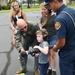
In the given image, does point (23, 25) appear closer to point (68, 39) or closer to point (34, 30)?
point (34, 30)

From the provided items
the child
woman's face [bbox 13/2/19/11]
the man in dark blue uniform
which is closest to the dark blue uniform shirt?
the man in dark blue uniform

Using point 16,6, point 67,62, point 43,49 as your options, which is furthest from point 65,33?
point 16,6

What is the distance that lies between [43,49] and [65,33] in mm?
1769

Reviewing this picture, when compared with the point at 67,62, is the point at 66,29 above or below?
above

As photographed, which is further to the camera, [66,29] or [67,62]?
[67,62]

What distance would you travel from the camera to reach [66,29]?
391cm

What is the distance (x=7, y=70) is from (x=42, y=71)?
1.64 metres

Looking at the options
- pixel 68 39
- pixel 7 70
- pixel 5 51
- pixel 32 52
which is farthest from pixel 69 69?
pixel 5 51

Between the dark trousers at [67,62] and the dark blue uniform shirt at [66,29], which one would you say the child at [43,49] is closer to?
the dark trousers at [67,62]

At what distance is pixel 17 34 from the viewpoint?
6133 mm

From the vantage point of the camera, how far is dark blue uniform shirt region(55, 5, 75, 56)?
384 centimetres

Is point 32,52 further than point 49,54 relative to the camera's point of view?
No

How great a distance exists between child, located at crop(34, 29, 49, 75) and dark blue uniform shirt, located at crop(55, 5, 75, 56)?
1.50 m

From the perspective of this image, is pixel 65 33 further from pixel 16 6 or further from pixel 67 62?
pixel 16 6
